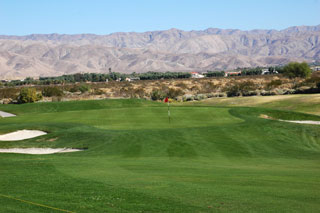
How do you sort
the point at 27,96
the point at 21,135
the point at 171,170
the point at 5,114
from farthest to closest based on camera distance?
1. the point at 27,96
2. the point at 5,114
3. the point at 21,135
4. the point at 171,170

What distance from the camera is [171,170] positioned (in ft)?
42.3

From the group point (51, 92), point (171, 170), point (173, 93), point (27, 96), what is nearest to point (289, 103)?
point (173, 93)

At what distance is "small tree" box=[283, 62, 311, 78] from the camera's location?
9162 centimetres

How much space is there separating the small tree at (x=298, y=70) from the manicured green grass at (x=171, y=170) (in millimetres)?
70125

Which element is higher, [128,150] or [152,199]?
[152,199]

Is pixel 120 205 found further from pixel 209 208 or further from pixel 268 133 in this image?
pixel 268 133

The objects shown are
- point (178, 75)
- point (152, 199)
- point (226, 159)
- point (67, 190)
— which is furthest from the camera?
point (178, 75)

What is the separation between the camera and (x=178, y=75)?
149m

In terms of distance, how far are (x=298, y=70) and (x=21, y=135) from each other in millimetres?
80038

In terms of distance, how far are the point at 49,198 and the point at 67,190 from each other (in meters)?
0.75

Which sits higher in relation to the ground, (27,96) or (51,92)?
(27,96)

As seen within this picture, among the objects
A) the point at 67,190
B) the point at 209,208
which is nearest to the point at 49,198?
the point at 67,190

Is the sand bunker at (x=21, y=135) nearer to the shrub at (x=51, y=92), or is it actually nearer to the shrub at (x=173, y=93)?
the shrub at (x=51, y=92)

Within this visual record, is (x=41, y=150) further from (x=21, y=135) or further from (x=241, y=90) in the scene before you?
(x=241, y=90)
